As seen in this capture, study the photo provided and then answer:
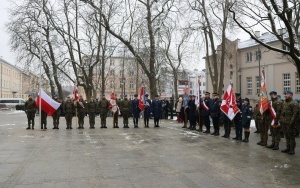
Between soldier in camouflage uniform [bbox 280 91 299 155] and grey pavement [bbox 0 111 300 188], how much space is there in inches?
13.5

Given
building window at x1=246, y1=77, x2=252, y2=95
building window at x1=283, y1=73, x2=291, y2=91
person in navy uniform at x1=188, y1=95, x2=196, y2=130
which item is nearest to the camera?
person in navy uniform at x1=188, y1=95, x2=196, y2=130

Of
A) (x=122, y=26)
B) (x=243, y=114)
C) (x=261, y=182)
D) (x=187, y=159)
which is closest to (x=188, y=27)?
(x=122, y=26)

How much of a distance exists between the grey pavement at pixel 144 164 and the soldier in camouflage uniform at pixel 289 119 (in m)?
0.34

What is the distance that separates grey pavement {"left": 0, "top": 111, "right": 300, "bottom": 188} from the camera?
733cm

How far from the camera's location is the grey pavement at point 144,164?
7.33 metres

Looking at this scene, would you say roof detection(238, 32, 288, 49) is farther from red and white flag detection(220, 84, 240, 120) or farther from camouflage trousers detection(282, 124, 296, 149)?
camouflage trousers detection(282, 124, 296, 149)

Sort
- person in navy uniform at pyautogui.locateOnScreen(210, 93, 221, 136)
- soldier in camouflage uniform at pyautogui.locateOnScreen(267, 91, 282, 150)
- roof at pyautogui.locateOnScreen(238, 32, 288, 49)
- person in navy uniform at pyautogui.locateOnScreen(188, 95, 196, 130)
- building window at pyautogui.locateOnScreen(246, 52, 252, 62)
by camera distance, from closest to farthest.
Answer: soldier in camouflage uniform at pyautogui.locateOnScreen(267, 91, 282, 150) → person in navy uniform at pyautogui.locateOnScreen(210, 93, 221, 136) → person in navy uniform at pyautogui.locateOnScreen(188, 95, 196, 130) → roof at pyautogui.locateOnScreen(238, 32, 288, 49) → building window at pyautogui.locateOnScreen(246, 52, 252, 62)

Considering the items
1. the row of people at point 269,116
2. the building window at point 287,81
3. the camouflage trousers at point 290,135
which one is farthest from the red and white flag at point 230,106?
the building window at point 287,81

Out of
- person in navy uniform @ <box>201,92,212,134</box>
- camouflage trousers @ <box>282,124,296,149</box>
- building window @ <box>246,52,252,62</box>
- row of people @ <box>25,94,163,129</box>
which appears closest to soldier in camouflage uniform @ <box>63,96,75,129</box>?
row of people @ <box>25,94,163,129</box>

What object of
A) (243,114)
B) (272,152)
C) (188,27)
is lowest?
(272,152)

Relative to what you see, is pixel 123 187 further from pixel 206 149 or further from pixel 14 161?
pixel 206 149

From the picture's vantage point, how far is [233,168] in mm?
8750

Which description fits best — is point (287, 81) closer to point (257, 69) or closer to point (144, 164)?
point (257, 69)

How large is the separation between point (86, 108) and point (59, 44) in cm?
2125
